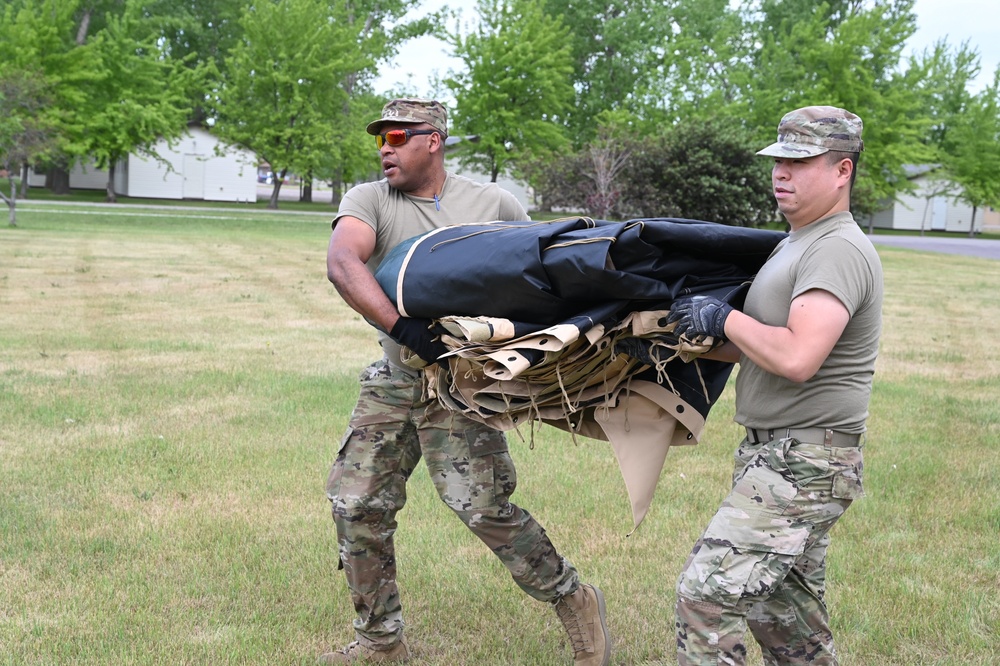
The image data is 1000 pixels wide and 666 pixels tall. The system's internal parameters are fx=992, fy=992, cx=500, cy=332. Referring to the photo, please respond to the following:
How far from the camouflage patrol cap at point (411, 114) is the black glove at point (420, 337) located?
0.96 m

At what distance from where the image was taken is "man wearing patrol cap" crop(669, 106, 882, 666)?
10.1 feet

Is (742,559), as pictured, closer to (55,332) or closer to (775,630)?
(775,630)

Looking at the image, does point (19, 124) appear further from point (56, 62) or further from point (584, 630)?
point (584, 630)

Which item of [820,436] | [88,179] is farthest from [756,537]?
[88,179]

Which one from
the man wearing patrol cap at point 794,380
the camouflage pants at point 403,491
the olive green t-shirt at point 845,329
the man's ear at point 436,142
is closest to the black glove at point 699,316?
the man wearing patrol cap at point 794,380

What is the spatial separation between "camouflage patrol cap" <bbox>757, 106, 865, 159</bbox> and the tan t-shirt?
152 cm

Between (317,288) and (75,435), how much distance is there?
35.9 ft

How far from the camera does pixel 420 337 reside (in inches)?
149

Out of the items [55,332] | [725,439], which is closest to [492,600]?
[725,439]

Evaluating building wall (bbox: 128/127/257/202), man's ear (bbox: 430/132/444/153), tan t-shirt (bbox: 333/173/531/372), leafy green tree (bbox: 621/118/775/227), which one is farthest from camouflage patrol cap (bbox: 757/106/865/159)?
building wall (bbox: 128/127/257/202)

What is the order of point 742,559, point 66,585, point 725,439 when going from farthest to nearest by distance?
point 725,439, point 66,585, point 742,559

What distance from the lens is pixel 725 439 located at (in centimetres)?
822

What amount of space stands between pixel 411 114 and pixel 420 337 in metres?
1.08

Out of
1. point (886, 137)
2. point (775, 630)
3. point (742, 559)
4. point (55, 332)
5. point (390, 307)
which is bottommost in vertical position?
point (55, 332)
